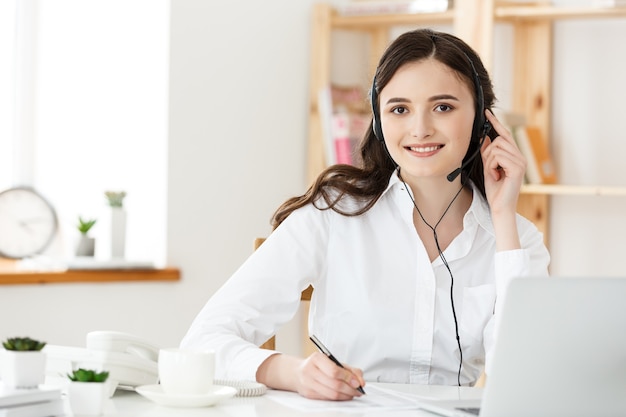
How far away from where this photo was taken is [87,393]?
128cm

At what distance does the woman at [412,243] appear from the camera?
76.0 inches

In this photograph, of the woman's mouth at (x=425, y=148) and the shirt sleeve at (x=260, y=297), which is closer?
the shirt sleeve at (x=260, y=297)

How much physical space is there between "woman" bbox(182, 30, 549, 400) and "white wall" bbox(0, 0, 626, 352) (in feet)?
4.48

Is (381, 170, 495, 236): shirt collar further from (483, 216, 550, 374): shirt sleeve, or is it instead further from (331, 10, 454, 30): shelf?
(331, 10, 454, 30): shelf

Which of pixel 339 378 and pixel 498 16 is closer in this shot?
pixel 339 378

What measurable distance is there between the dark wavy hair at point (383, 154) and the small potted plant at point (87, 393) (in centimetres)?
84

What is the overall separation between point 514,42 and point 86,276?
1.74 meters

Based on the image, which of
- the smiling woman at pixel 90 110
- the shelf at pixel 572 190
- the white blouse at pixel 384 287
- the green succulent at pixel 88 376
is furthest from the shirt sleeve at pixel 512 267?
the smiling woman at pixel 90 110

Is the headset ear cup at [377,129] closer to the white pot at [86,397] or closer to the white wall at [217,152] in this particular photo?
the white pot at [86,397]

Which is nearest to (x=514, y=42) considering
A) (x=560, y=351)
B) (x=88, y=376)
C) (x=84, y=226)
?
(x=84, y=226)

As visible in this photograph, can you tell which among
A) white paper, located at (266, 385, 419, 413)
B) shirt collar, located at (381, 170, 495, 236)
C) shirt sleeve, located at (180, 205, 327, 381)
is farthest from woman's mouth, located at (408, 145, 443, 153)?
white paper, located at (266, 385, 419, 413)

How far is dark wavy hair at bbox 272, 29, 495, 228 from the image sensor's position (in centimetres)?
201

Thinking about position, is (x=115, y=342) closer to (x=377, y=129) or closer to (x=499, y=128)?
(x=377, y=129)

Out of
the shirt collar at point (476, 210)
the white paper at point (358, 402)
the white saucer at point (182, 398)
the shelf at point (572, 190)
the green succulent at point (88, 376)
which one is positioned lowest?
the white paper at point (358, 402)
